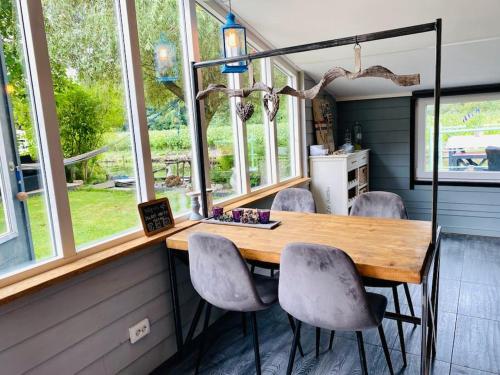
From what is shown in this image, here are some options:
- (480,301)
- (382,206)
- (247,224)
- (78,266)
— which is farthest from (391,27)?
(78,266)

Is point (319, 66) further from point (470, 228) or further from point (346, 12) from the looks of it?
point (470, 228)

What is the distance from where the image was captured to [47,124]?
1.62 metres

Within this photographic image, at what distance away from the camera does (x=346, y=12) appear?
8.71 ft

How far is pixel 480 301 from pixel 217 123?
2.48 m

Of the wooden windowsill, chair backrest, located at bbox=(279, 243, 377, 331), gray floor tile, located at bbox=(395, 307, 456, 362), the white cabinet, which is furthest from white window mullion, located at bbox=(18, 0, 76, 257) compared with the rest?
the white cabinet

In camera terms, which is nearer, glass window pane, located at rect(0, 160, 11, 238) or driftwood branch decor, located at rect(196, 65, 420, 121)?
glass window pane, located at rect(0, 160, 11, 238)

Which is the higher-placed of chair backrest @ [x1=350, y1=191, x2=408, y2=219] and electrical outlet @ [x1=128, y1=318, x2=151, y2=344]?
chair backrest @ [x1=350, y1=191, x2=408, y2=219]

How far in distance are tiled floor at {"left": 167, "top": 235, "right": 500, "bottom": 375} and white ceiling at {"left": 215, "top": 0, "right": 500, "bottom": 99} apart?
207 centimetres

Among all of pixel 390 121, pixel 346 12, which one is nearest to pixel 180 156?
pixel 346 12

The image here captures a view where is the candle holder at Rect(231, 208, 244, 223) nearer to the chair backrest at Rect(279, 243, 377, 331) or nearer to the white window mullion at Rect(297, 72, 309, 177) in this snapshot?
the chair backrest at Rect(279, 243, 377, 331)

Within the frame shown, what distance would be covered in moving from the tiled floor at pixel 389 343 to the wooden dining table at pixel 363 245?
A: 6.7 inches

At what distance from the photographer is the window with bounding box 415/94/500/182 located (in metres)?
4.14

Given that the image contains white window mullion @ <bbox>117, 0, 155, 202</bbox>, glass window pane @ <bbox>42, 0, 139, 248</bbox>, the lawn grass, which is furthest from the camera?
white window mullion @ <bbox>117, 0, 155, 202</bbox>

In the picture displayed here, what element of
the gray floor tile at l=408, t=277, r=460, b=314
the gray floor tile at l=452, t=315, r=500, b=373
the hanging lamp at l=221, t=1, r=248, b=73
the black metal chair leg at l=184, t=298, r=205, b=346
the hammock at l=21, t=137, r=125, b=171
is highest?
the hanging lamp at l=221, t=1, r=248, b=73
